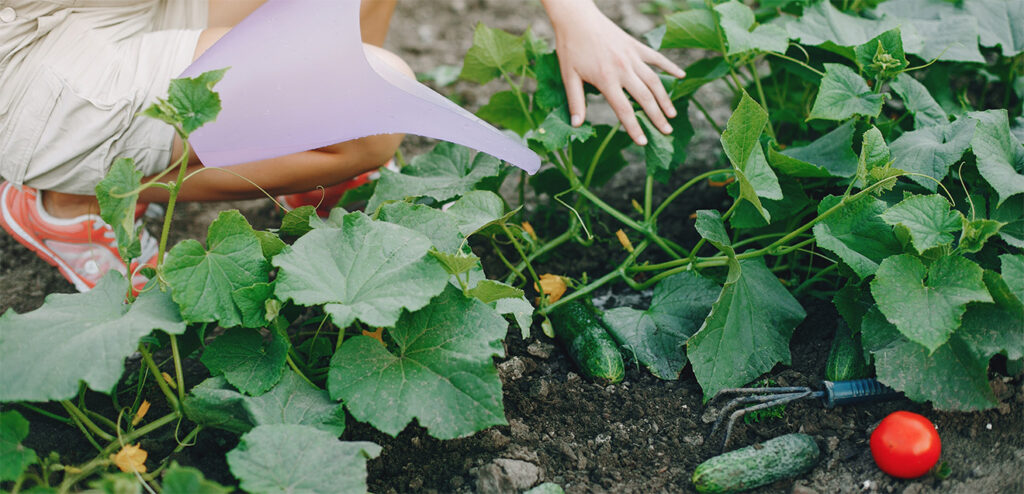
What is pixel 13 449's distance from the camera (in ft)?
4.70

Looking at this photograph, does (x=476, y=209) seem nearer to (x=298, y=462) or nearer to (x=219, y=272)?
(x=219, y=272)

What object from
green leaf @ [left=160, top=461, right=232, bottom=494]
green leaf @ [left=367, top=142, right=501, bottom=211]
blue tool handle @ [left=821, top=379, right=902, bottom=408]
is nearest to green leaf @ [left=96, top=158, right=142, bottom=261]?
green leaf @ [left=160, top=461, right=232, bottom=494]

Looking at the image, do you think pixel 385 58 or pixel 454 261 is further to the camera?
pixel 385 58

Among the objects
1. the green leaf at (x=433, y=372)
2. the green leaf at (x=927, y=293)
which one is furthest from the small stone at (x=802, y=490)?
the green leaf at (x=433, y=372)

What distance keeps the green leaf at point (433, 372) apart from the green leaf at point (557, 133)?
0.56 meters

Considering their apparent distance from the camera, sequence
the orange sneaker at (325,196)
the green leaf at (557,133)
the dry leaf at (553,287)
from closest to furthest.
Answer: the green leaf at (557,133) → the dry leaf at (553,287) → the orange sneaker at (325,196)

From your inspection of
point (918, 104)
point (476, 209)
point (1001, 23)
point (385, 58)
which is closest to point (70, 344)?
point (476, 209)

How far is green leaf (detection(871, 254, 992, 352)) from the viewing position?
159 cm

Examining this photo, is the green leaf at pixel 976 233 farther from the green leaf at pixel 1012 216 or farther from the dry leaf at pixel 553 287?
the dry leaf at pixel 553 287

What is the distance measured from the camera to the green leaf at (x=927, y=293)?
1586mm

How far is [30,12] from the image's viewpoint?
2.00m

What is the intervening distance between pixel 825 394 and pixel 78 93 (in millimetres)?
1938

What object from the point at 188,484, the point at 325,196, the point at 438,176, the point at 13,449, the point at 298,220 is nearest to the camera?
the point at 188,484

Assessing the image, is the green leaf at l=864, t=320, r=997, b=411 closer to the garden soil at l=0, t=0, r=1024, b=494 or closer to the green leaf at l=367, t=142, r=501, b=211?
the garden soil at l=0, t=0, r=1024, b=494
